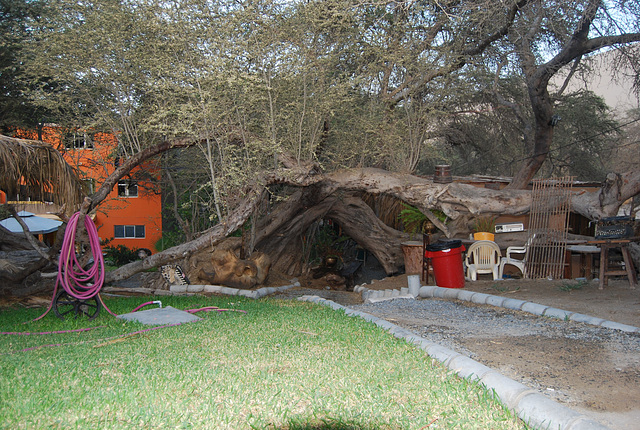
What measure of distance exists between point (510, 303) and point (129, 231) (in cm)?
1972

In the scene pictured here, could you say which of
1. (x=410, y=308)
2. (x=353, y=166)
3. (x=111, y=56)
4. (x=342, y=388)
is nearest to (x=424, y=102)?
(x=353, y=166)

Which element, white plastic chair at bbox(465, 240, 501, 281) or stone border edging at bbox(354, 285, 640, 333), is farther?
white plastic chair at bbox(465, 240, 501, 281)

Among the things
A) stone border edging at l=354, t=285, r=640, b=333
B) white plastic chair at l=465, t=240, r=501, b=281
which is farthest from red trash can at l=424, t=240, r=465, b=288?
white plastic chair at l=465, t=240, r=501, b=281

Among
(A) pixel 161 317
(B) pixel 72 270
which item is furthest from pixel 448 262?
(B) pixel 72 270

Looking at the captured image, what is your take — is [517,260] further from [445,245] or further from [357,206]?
[357,206]

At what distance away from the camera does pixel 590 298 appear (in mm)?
8008

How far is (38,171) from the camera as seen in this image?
26.3ft

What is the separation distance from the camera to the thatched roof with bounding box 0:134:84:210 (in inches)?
293

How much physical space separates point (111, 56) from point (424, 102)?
23.6 feet

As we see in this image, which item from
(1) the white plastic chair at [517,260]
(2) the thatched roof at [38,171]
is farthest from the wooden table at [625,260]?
(2) the thatched roof at [38,171]

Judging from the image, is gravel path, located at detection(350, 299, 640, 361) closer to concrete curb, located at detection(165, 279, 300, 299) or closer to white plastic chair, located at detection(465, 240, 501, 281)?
white plastic chair, located at detection(465, 240, 501, 281)

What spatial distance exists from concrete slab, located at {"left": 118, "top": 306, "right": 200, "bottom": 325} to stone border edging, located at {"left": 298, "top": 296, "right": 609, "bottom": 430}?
309 cm

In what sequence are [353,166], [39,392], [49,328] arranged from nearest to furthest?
1. [39,392]
2. [49,328]
3. [353,166]

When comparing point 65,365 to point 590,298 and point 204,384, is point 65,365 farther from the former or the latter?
point 590,298
